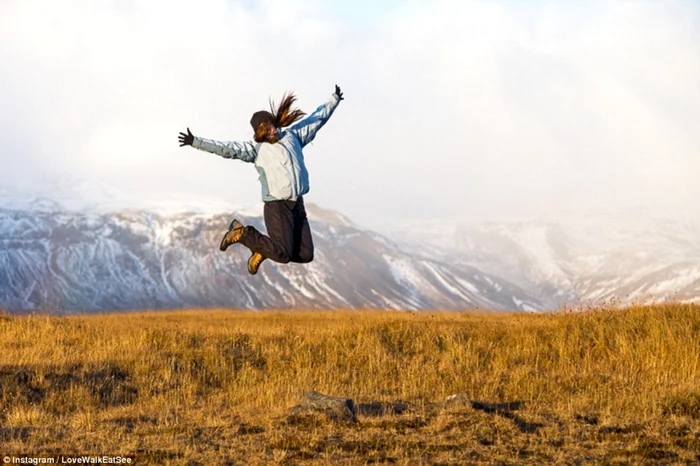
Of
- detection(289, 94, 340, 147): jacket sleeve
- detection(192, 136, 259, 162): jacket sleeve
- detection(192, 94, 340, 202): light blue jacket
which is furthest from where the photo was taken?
detection(289, 94, 340, 147): jacket sleeve

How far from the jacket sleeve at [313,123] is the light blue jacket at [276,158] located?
0.04 m

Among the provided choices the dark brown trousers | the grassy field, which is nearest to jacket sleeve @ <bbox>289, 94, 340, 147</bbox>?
the dark brown trousers

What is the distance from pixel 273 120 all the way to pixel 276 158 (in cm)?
71

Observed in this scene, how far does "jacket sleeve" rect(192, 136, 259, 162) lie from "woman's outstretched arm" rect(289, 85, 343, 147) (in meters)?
0.69

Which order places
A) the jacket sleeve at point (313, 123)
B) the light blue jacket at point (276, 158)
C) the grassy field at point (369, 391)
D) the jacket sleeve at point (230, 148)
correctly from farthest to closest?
the jacket sleeve at point (313, 123)
the jacket sleeve at point (230, 148)
the light blue jacket at point (276, 158)
the grassy field at point (369, 391)

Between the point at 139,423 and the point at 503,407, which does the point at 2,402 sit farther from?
the point at 503,407

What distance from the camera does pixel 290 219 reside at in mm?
13617

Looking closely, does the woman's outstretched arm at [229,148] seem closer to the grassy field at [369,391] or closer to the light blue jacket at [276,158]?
the light blue jacket at [276,158]

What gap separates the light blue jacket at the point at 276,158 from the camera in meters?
13.5

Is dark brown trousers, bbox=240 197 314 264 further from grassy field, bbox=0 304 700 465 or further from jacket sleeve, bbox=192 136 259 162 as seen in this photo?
grassy field, bbox=0 304 700 465

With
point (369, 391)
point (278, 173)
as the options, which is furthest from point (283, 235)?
point (369, 391)

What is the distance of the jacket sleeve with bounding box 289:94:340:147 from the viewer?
14109mm

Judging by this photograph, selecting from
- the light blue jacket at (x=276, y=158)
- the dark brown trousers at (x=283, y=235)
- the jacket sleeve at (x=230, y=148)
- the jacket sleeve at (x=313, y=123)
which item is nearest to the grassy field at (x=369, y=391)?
the dark brown trousers at (x=283, y=235)

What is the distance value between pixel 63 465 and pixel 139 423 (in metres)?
2.63
